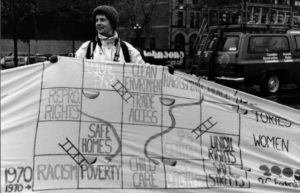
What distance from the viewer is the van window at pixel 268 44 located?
52.1ft

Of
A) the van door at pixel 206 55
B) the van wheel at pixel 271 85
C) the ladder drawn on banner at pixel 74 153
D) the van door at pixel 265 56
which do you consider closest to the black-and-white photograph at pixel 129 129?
the ladder drawn on banner at pixel 74 153

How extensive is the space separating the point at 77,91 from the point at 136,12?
42.2 m

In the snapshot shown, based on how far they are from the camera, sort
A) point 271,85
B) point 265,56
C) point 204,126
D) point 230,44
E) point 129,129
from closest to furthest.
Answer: point 129,129, point 204,126, point 230,44, point 265,56, point 271,85

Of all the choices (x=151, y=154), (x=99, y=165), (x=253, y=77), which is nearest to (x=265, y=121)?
(x=151, y=154)

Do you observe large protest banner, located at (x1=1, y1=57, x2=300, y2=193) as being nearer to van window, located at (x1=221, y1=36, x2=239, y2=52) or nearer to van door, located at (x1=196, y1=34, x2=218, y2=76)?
van window, located at (x1=221, y1=36, x2=239, y2=52)

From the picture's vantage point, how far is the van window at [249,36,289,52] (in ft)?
52.1

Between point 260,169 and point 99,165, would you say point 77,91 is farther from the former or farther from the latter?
point 260,169

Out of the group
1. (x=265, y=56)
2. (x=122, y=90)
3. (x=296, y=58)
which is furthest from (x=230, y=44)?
(x=122, y=90)

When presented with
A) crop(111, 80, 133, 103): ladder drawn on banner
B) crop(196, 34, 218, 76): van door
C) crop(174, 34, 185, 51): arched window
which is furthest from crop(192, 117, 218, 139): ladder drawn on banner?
crop(174, 34, 185, 51): arched window

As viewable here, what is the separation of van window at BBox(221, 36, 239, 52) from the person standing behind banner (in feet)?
37.2

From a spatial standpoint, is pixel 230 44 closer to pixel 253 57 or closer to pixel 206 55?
pixel 253 57

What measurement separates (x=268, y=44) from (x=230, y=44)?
115cm

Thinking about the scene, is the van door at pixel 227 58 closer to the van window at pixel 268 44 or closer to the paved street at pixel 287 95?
the van window at pixel 268 44

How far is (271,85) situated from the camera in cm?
1633
